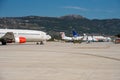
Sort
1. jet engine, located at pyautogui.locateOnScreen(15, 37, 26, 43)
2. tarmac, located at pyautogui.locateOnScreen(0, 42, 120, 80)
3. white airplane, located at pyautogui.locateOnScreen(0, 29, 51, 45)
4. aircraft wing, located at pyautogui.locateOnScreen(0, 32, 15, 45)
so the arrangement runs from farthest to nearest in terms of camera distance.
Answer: jet engine, located at pyautogui.locateOnScreen(15, 37, 26, 43), white airplane, located at pyautogui.locateOnScreen(0, 29, 51, 45), aircraft wing, located at pyautogui.locateOnScreen(0, 32, 15, 45), tarmac, located at pyautogui.locateOnScreen(0, 42, 120, 80)

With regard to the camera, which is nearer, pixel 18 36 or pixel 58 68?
pixel 58 68

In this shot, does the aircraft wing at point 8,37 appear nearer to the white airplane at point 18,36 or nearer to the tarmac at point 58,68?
the white airplane at point 18,36

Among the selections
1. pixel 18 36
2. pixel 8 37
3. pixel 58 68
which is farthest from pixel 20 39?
pixel 58 68

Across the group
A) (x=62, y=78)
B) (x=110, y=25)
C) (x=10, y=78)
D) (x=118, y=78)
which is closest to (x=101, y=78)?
(x=118, y=78)

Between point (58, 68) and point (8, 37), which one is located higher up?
point (8, 37)

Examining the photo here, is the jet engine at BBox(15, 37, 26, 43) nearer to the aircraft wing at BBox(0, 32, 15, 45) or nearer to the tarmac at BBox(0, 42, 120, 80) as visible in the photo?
the aircraft wing at BBox(0, 32, 15, 45)

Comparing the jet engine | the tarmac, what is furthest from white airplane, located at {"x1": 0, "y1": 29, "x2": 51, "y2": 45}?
the tarmac

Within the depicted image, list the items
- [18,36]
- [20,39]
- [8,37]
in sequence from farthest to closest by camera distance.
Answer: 1. [18,36]
2. [20,39]
3. [8,37]

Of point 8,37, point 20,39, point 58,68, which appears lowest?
point 58,68

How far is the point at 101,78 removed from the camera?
10133mm

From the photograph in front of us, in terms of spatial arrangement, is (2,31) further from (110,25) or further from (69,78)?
(110,25)

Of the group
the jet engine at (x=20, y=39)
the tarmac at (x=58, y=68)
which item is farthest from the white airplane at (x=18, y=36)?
the tarmac at (x=58, y=68)

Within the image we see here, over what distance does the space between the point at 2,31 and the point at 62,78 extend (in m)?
44.7

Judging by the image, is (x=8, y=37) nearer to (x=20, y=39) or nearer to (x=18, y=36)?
(x=20, y=39)
